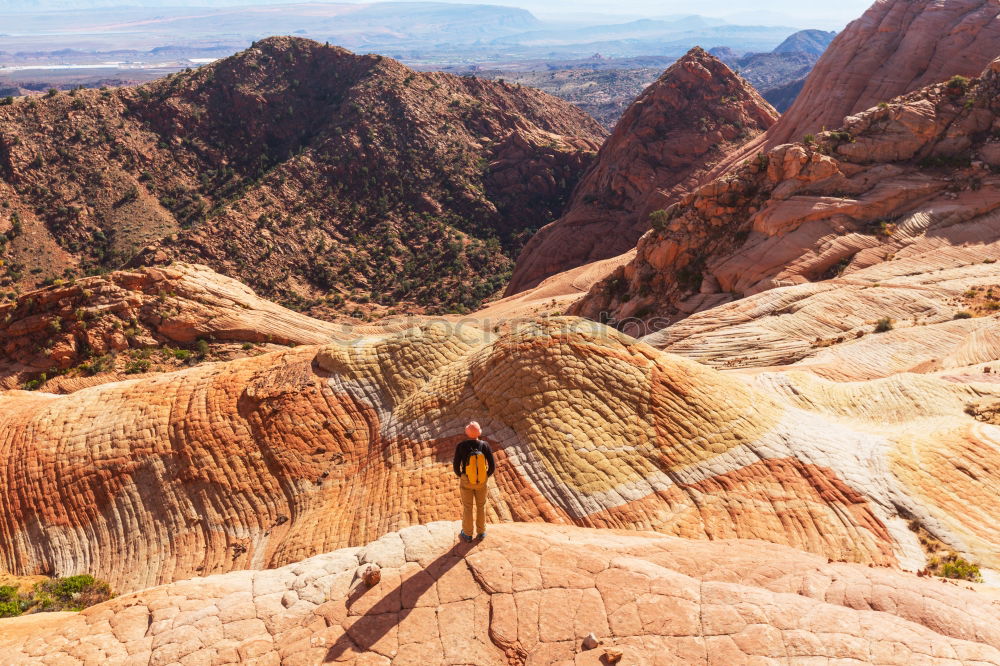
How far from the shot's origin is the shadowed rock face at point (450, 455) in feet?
37.6

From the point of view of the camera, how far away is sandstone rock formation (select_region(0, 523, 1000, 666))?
689 centimetres

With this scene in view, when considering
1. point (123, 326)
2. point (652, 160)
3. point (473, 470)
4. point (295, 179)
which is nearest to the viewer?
point (473, 470)

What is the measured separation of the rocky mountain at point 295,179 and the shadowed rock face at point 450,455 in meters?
39.3

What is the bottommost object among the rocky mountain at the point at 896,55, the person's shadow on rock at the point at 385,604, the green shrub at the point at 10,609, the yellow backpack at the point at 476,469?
A: the green shrub at the point at 10,609

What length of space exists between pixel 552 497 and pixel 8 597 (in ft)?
36.1

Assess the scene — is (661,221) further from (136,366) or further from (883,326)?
(136,366)

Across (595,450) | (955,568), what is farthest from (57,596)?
(955,568)

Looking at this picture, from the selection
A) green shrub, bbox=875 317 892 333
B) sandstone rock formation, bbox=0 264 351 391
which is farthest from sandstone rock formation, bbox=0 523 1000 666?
sandstone rock formation, bbox=0 264 351 391

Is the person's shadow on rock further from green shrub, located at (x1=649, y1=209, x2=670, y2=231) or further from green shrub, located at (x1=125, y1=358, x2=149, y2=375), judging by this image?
green shrub, located at (x1=649, y1=209, x2=670, y2=231)

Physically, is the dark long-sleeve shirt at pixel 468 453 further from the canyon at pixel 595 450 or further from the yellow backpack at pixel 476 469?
the canyon at pixel 595 450

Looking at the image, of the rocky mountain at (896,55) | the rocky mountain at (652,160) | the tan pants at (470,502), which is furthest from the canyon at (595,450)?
the rocky mountain at (652,160)

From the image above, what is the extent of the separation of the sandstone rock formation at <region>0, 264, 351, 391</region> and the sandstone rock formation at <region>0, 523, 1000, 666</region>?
17.8m

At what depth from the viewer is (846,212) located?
29.5 meters

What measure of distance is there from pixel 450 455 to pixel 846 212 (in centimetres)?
2615
